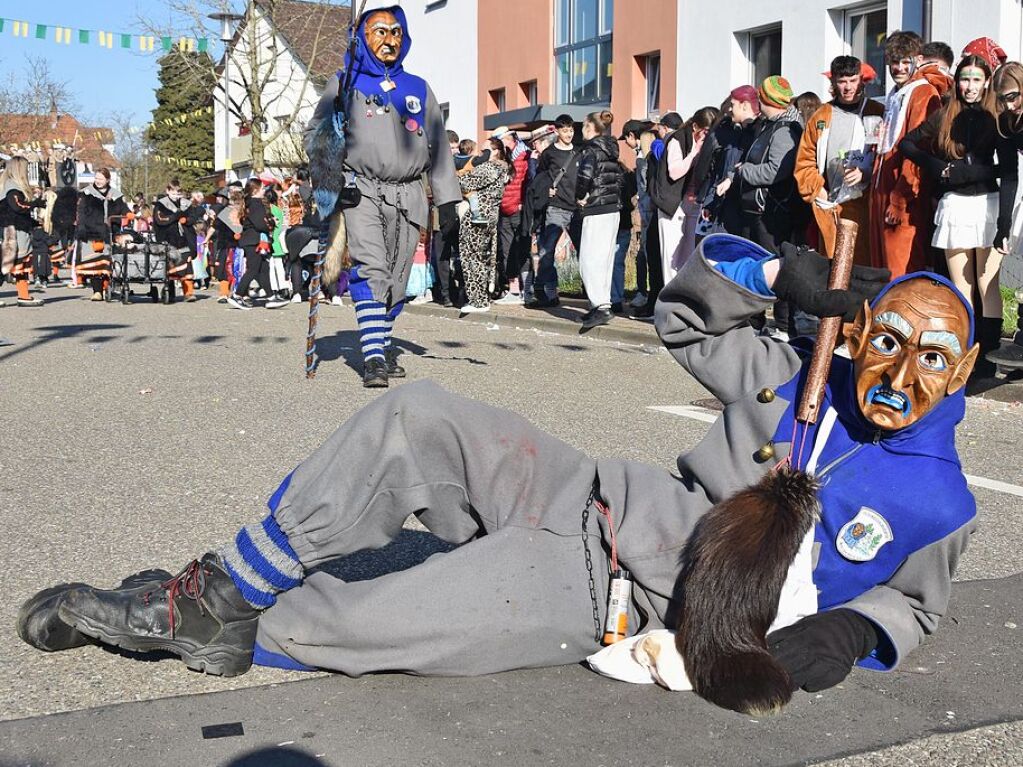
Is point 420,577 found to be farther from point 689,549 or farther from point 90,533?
point 90,533

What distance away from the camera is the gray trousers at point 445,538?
336 centimetres

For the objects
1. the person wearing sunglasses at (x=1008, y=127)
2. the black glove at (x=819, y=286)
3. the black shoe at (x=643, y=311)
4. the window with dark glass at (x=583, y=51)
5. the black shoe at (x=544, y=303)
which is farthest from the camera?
the window with dark glass at (x=583, y=51)

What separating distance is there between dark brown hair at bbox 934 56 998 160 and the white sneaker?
25.8 feet

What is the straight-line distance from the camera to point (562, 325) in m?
13.7

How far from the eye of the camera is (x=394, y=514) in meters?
3.38

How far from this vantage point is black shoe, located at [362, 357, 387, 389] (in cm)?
923

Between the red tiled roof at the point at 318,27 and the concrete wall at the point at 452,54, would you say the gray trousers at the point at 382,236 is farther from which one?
the red tiled roof at the point at 318,27

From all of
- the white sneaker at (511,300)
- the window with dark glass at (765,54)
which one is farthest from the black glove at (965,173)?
the window with dark glass at (765,54)

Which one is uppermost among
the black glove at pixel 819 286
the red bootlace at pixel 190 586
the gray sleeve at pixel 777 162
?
the gray sleeve at pixel 777 162

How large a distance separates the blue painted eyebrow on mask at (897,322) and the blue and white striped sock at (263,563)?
1.49 metres

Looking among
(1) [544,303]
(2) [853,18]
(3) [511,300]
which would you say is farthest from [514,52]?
(1) [544,303]

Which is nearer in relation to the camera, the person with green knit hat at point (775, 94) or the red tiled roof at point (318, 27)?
the person with green knit hat at point (775, 94)

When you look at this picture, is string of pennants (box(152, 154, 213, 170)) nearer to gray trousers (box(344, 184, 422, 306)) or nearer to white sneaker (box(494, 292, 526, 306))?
white sneaker (box(494, 292, 526, 306))

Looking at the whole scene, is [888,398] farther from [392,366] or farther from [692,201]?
[692,201]
